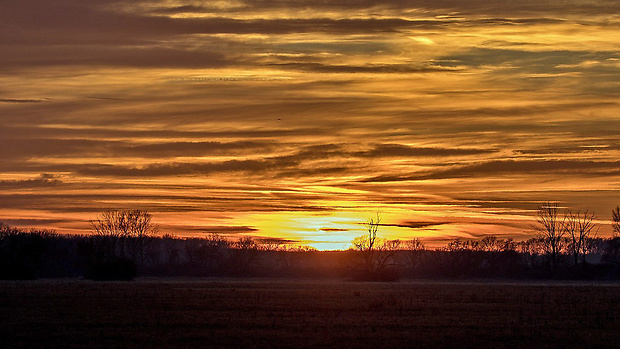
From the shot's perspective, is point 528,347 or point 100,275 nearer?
point 528,347

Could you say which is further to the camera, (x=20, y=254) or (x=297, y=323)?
(x=20, y=254)

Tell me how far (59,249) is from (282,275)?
38.2 meters

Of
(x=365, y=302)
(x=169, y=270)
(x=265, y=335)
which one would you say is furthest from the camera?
(x=169, y=270)

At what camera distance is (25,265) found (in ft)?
324

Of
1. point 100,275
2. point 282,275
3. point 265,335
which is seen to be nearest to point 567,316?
point 265,335

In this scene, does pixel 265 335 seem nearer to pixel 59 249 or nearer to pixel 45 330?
pixel 45 330

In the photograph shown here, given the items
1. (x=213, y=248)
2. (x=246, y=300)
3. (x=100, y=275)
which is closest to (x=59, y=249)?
(x=213, y=248)

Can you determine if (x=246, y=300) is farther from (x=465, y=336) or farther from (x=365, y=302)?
(x=465, y=336)

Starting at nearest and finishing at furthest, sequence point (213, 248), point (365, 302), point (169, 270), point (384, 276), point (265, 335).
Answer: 1. point (265, 335)
2. point (365, 302)
3. point (384, 276)
4. point (169, 270)
5. point (213, 248)

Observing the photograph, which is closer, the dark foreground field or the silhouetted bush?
the dark foreground field

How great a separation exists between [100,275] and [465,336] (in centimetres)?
7199


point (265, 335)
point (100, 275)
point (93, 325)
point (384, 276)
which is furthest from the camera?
point (384, 276)

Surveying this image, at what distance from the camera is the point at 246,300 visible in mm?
48938

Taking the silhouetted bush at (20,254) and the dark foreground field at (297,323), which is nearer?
the dark foreground field at (297,323)
